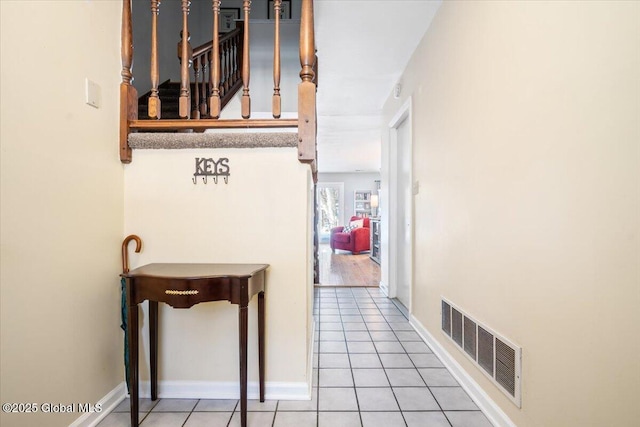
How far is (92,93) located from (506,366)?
2.24 metres

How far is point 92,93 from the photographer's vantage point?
4.90ft

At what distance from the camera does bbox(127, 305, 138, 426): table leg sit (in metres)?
1.41

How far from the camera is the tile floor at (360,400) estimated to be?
154 centimetres

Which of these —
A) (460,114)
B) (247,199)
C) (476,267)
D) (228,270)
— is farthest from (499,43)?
(228,270)

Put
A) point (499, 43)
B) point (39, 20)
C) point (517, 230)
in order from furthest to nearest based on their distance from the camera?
point (499, 43) → point (517, 230) → point (39, 20)

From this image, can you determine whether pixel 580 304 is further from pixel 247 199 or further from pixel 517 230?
pixel 247 199

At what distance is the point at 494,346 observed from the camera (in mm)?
1575

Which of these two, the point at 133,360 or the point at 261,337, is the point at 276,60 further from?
the point at 133,360

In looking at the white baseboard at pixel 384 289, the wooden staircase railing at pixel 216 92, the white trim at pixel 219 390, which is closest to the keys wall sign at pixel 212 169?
the wooden staircase railing at pixel 216 92

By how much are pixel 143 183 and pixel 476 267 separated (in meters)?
1.82

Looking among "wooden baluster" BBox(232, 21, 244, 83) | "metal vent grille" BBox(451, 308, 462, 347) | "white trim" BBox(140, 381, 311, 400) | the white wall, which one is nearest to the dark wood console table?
"white trim" BBox(140, 381, 311, 400)

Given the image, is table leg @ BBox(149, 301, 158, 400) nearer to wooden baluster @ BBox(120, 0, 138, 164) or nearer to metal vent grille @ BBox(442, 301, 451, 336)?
wooden baluster @ BBox(120, 0, 138, 164)

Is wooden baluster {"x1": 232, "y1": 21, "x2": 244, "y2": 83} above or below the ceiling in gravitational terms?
above

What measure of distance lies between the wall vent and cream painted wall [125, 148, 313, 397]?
2.98 feet
